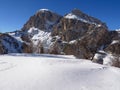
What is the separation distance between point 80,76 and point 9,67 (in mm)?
4188

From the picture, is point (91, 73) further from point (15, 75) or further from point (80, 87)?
point (15, 75)

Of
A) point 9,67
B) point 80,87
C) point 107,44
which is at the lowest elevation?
point 80,87

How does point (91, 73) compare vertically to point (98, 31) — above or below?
below

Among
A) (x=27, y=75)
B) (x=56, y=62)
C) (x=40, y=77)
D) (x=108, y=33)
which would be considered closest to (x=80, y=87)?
(x=40, y=77)

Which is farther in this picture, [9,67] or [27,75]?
[9,67]

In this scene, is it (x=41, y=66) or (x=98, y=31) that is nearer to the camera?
(x=41, y=66)

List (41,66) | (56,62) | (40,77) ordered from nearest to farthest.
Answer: (40,77), (41,66), (56,62)

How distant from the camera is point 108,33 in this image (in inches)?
6511

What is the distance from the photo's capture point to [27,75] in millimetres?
10266

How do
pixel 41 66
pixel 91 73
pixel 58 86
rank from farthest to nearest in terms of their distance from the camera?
pixel 41 66
pixel 91 73
pixel 58 86

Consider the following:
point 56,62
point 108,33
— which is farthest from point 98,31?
point 56,62

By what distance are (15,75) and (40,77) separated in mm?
1331

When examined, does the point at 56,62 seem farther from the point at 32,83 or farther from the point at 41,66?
the point at 32,83

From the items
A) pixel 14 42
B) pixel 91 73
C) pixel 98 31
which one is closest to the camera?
pixel 91 73
